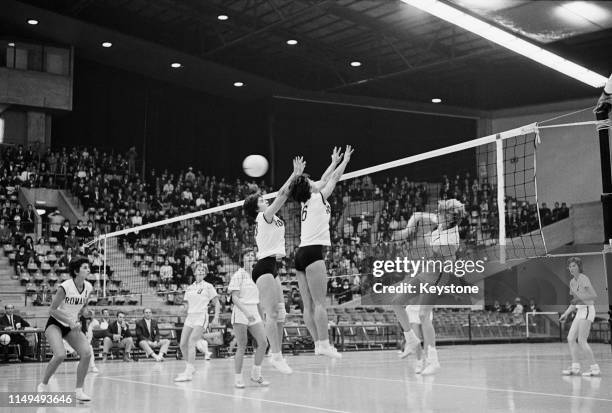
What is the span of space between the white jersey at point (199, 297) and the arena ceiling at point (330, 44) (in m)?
16.1

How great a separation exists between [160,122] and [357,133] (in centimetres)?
1043

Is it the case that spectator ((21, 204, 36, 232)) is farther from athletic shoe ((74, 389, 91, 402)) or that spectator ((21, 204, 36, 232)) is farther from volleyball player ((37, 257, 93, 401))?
athletic shoe ((74, 389, 91, 402))

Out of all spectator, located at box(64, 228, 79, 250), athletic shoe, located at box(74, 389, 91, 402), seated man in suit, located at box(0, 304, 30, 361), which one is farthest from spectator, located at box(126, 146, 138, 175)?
athletic shoe, located at box(74, 389, 91, 402)

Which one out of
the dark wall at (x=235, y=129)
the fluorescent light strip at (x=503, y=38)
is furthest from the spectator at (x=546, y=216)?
the fluorescent light strip at (x=503, y=38)

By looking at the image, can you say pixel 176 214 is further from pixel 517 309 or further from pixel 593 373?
pixel 593 373

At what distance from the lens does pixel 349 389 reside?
11.1 metres

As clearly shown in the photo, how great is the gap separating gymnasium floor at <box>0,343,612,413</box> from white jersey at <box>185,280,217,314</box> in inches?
48.8

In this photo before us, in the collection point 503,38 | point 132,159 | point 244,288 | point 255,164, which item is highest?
point 503,38

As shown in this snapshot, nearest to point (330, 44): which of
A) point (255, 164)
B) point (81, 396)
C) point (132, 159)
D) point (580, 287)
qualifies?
point (132, 159)

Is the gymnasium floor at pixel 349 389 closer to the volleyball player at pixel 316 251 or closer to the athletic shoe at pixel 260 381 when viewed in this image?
the athletic shoe at pixel 260 381

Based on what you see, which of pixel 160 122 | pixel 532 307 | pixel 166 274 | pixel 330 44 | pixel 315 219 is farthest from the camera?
pixel 160 122

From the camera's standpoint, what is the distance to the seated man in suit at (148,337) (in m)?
19.8

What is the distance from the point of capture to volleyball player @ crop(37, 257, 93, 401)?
32.6 ft

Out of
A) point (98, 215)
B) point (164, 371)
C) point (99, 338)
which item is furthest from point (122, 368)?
point (98, 215)
